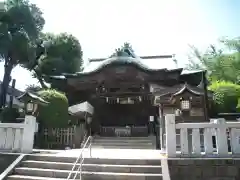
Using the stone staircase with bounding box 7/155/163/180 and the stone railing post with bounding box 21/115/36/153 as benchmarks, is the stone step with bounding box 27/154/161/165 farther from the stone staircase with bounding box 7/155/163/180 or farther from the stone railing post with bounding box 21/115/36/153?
the stone railing post with bounding box 21/115/36/153

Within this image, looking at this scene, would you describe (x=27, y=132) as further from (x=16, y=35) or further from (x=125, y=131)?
(x=16, y=35)

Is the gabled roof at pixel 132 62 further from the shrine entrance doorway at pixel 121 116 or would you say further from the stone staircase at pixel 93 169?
the stone staircase at pixel 93 169

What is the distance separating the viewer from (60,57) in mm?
23656

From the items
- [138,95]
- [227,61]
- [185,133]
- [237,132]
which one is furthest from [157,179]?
[227,61]

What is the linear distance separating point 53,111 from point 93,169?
6901mm

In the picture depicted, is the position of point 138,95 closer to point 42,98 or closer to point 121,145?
point 121,145

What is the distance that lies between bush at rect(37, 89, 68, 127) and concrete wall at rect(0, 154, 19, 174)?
5.31m

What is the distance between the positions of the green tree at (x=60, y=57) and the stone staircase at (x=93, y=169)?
17.6 metres

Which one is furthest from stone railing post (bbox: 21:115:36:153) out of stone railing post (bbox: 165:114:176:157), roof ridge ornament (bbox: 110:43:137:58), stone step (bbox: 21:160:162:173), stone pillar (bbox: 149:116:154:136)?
roof ridge ornament (bbox: 110:43:137:58)

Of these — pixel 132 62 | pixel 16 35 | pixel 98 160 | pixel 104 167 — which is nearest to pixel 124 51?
pixel 132 62

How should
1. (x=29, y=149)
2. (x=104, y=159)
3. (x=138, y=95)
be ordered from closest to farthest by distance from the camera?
(x=104, y=159) < (x=29, y=149) < (x=138, y=95)

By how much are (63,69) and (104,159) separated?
60.4 ft

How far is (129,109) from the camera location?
17000mm

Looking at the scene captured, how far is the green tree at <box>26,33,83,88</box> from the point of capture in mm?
23141
